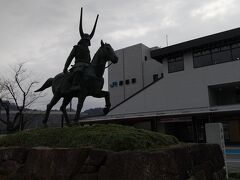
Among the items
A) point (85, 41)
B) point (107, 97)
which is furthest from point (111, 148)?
point (85, 41)

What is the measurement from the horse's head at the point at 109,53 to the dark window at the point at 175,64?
23611 millimetres

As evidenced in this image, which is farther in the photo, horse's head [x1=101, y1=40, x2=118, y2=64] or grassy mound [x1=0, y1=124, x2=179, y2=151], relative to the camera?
horse's head [x1=101, y1=40, x2=118, y2=64]

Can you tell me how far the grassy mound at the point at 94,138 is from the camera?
485 centimetres

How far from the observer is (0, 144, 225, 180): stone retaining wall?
13.1 ft

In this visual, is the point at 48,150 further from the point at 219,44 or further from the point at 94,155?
the point at 219,44

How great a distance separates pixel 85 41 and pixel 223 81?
70.7ft

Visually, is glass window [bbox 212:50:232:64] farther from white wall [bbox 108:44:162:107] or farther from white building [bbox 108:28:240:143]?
white wall [bbox 108:44:162:107]

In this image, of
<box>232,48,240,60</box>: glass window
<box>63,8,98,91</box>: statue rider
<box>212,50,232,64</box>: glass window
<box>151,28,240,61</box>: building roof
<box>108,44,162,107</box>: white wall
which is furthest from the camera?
<box>108,44,162,107</box>: white wall

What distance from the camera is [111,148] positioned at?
4766 mm

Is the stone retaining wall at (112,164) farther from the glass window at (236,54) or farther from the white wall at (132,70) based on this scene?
the white wall at (132,70)

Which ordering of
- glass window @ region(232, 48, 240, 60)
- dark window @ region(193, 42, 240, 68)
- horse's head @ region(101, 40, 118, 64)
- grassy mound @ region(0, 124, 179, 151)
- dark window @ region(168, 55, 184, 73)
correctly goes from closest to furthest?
1. grassy mound @ region(0, 124, 179, 151)
2. horse's head @ region(101, 40, 118, 64)
3. glass window @ region(232, 48, 240, 60)
4. dark window @ region(193, 42, 240, 68)
5. dark window @ region(168, 55, 184, 73)

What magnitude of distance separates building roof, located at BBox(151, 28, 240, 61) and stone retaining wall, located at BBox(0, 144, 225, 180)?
22775 mm

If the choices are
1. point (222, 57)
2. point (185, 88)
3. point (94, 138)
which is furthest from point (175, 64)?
point (94, 138)

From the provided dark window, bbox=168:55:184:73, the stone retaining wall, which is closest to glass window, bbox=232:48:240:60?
dark window, bbox=168:55:184:73
